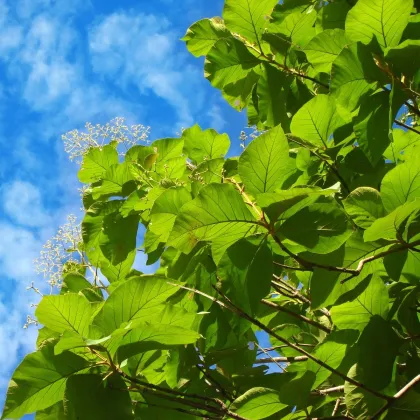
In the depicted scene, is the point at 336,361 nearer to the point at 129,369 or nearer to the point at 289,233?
the point at 289,233

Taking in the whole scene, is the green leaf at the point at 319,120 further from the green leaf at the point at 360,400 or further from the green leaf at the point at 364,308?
the green leaf at the point at 360,400

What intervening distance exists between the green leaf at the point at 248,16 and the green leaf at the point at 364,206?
3.22 feet

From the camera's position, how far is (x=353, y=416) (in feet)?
5.41

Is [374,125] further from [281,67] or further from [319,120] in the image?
[281,67]

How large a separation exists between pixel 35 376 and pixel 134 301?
0.38 m

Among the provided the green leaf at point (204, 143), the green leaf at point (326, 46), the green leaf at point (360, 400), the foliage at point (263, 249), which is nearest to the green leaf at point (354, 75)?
the foliage at point (263, 249)

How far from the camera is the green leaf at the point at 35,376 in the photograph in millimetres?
1475

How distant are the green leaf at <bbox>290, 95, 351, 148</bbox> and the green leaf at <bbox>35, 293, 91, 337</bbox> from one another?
1.13 metres

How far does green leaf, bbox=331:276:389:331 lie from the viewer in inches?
64.1

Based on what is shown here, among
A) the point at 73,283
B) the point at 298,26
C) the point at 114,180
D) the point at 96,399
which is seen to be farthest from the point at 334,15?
the point at 96,399

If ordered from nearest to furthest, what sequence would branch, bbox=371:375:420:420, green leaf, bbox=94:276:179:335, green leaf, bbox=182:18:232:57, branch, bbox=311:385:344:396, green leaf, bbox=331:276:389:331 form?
green leaf, bbox=94:276:179:335 < branch, bbox=371:375:420:420 < green leaf, bbox=331:276:389:331 < branch, bbox=311:385:344:396 < green leaf, bbox=182:18:232:57

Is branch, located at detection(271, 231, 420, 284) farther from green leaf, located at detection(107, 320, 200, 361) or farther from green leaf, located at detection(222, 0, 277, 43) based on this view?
green leaf, located at detection(222, 0, 277, 43)

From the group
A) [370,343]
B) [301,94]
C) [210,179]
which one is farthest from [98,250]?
[370,343]

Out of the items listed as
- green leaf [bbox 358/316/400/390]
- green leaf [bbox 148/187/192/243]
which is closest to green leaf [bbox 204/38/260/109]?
green leaf [bbox 148/187/192/243]
